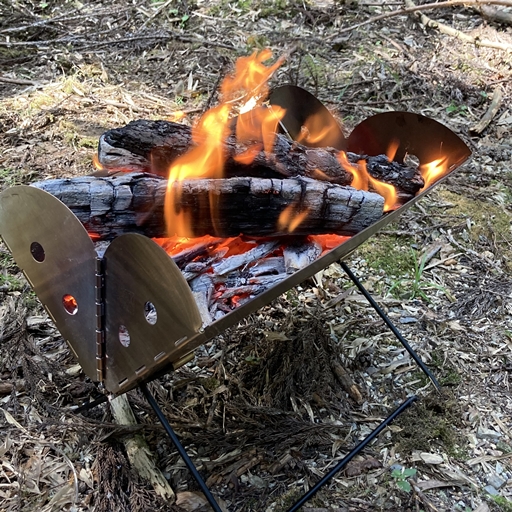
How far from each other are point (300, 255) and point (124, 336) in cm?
68

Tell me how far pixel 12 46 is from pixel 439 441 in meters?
4.71

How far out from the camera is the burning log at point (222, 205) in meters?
1.65

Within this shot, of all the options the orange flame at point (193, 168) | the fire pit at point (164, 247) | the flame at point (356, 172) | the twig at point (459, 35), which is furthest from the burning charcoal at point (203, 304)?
the twig at point (459, 35)

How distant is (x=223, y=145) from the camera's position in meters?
1.87

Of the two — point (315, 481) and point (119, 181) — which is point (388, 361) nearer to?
point (315, 481)

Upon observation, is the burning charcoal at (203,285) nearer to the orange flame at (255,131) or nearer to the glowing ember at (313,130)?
the orange flame at (255,131)

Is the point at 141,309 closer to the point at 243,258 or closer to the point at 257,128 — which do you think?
the point at 243,258

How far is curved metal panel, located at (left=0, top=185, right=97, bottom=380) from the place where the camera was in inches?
55.8

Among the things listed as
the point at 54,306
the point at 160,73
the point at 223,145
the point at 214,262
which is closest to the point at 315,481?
the point at 214,262

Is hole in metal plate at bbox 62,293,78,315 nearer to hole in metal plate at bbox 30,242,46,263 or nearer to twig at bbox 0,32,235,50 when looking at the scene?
hole in metal plate at bbox 30,242,46,263

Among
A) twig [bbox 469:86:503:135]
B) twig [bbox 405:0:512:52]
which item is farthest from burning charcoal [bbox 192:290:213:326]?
twig [bbox 405:0:512:52]

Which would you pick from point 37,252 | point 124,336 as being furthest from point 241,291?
point 37,252

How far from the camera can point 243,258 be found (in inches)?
72.5

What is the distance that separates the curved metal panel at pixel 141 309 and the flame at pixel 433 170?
127 centimetres
